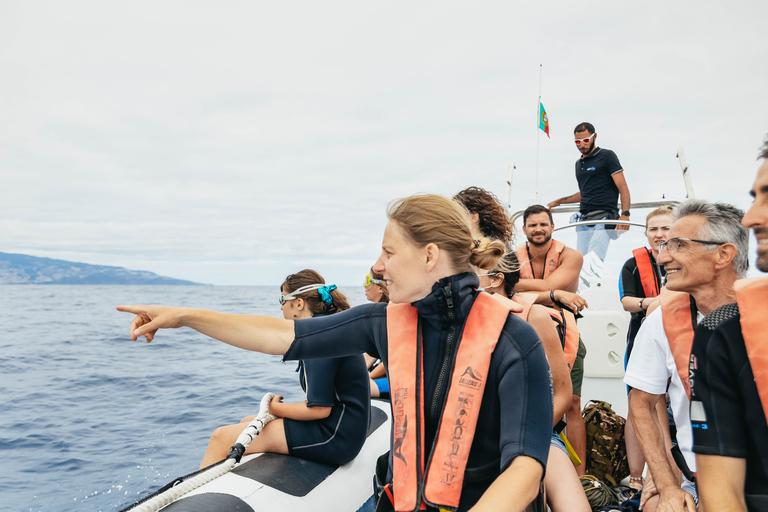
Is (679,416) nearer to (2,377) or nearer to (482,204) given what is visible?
(482,204)

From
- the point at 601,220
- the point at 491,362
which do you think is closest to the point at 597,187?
the point at 601,220

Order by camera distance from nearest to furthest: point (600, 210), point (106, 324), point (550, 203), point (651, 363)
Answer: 1. point (651, 363)
2. point (600, 210)
3. point (550, 203)
4. point (106, 324)

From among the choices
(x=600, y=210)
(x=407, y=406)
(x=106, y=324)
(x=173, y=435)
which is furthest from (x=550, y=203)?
(x=106, y=324)

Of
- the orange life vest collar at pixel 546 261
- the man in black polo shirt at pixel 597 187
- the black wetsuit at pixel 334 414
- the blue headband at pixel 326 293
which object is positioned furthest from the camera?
the man in black polo shirt at pixel 597 187

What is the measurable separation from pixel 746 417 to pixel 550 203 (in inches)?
213

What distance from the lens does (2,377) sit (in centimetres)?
1010

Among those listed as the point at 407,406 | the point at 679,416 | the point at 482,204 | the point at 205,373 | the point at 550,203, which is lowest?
the point at 205,373

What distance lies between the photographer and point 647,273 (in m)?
3.43

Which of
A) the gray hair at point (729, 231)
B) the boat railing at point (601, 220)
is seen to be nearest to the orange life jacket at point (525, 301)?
the gray hair at point (729, 231)

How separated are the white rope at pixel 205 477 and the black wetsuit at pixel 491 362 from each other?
94cm

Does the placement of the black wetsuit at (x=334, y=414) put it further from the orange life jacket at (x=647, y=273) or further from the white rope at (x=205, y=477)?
the orange life jacket at (x=647, y=273)

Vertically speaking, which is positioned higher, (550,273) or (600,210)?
(600,210)

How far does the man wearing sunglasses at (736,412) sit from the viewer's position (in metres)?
1.16

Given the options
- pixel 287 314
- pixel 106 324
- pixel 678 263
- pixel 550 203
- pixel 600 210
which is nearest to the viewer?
pixel 678 263
